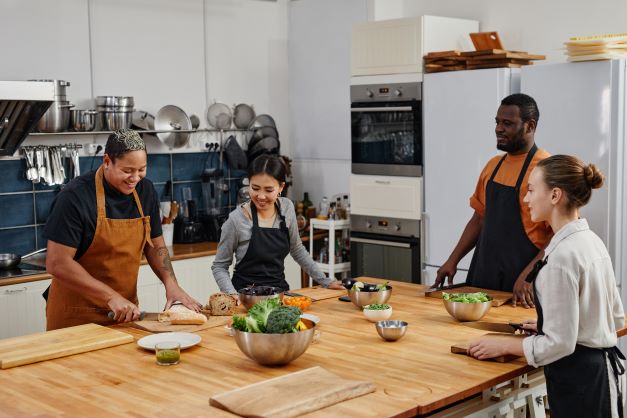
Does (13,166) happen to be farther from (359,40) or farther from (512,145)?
(512,145)

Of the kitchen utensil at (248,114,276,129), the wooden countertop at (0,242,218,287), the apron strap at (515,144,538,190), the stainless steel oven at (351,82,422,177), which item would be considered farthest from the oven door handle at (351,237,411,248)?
the apron strap at (515,144,538,190)

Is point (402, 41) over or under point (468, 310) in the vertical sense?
over

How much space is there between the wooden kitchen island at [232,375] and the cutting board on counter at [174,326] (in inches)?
1.2

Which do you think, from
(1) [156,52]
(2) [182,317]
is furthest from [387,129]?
(2) [182,317]

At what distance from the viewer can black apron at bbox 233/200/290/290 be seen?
392cm

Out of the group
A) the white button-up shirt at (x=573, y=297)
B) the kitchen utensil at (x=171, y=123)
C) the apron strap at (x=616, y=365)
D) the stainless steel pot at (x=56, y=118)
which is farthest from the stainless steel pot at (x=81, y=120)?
the apron strap at (x=616, y=365)

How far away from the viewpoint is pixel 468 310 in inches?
127

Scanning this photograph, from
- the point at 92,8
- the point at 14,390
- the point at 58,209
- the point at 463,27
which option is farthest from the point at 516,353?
the point at 92,8

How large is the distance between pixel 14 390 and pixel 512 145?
2.42 m

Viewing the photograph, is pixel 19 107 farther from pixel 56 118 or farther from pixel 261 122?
pixel 261 122

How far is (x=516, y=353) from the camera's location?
2.72 m

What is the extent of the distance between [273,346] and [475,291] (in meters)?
1.43

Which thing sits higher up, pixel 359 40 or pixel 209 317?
pixel 359 40

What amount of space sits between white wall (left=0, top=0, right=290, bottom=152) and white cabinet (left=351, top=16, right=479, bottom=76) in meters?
1.14
